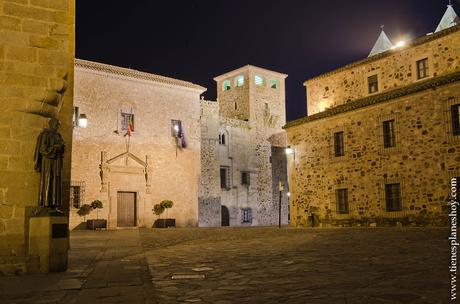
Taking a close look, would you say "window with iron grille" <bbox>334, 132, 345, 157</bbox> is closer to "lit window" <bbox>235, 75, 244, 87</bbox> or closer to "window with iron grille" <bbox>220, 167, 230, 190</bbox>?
"window with iron grille" <bbox>220, 167, 230, 190</bbox>

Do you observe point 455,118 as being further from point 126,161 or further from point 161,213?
point 126,161

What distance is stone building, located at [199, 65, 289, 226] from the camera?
3225 cm

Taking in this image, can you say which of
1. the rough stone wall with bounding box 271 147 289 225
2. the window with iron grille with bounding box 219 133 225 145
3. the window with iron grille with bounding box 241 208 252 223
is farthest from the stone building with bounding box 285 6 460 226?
the rough stone wall with bounding box 271 147 289 225

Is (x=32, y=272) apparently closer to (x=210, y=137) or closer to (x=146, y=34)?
(x=210, y=137)

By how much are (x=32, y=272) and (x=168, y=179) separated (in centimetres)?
2150

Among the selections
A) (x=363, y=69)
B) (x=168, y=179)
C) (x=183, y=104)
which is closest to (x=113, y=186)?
(x=168, y=179)

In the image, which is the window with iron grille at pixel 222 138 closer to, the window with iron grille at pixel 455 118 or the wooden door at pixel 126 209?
the wooden door at pixel 126 209

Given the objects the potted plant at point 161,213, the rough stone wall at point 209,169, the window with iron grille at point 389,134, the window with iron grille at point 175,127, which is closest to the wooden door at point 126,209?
the potted plant at point 161,213

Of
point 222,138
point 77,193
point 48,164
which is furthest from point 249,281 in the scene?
point 222,138

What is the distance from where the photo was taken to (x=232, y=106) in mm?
40188

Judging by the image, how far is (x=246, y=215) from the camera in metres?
35.1

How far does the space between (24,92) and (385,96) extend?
1558 centimetres

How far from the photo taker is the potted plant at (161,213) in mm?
26547

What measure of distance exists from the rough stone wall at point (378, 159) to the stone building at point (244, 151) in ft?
31.1
